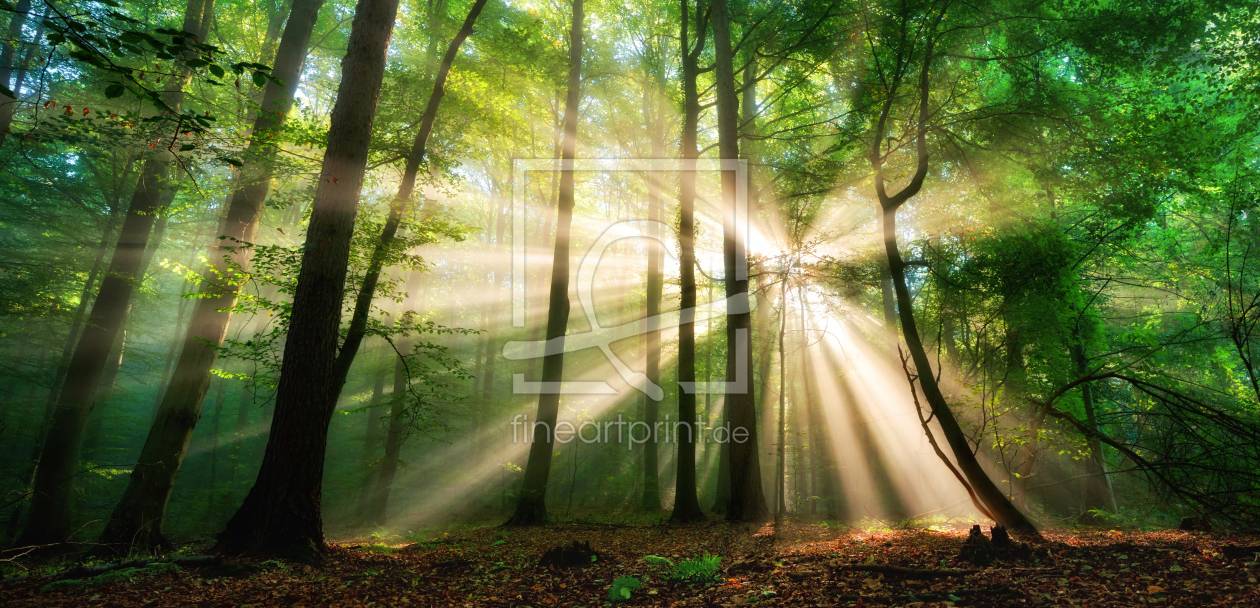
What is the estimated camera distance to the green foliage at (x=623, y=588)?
3.97 meters

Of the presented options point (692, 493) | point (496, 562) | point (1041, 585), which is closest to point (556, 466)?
point (692, 493)

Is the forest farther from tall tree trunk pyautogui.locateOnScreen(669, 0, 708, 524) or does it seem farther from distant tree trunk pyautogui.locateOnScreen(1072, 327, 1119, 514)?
distant tree trunk pyautogui.locateOnScreen(1072, 327, 1119, 514)

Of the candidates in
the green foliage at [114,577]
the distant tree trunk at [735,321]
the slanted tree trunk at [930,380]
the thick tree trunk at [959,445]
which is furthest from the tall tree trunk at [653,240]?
the green foliage at [114,577]

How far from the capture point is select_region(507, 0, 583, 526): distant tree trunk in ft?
30.6

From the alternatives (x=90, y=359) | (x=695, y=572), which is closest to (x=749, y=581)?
(x=695, y=572)

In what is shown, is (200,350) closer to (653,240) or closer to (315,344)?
(315,344)

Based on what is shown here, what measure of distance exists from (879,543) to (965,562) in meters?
1.85

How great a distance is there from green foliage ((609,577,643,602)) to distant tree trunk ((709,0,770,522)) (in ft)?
14.4

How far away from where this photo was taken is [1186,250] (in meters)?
16.1

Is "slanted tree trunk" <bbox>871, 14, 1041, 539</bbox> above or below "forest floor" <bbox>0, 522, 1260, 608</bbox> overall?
above

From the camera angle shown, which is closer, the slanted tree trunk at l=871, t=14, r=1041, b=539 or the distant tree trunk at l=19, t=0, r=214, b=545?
the slanted tree trunk at l=871, t=14, r=1041, b=539

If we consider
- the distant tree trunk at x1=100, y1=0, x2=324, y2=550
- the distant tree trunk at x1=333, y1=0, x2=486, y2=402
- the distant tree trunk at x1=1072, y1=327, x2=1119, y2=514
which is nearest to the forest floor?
the distant tree trunk at x1=333, y1=0, x2=486, y2=402

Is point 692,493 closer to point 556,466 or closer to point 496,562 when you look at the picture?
point 496,562

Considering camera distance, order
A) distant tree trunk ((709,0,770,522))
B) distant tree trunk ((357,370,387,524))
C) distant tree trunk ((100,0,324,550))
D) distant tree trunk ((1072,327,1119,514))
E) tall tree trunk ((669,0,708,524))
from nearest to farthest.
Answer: distant tree trunk ((100,0,324,550))
distant tree trunk ((709,0,770,522))
tall tree trunk ((669,0,708,524))
distant tree trunk ((1072,327,1119,514))
distant tree trunk ((357,370,387,524))
